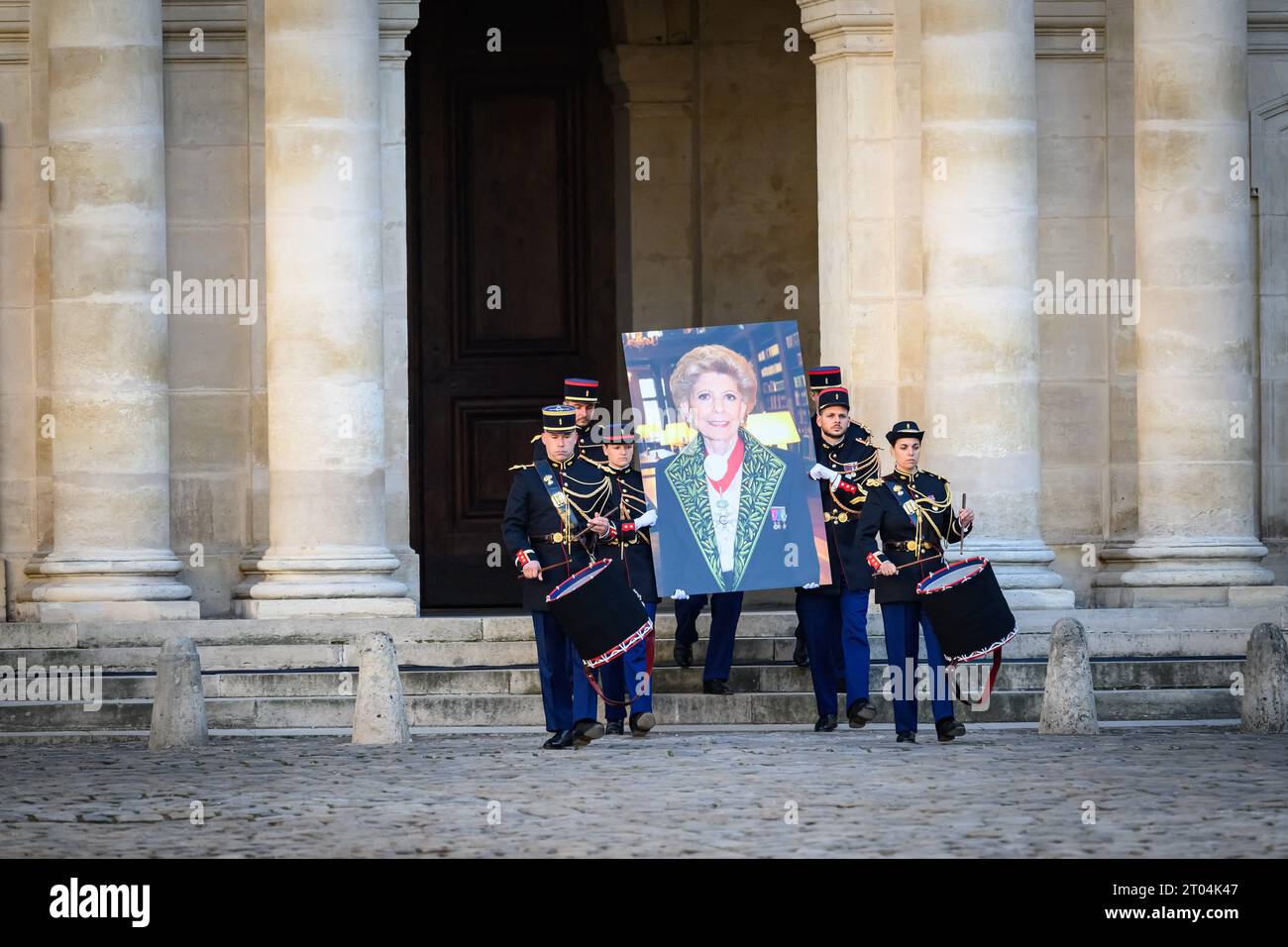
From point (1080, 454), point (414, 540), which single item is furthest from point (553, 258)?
point (1080, 454)

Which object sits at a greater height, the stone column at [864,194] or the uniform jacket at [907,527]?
the stone column at [864,194]

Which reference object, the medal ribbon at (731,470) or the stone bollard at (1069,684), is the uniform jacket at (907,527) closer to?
the stone bollard at (1069,684)

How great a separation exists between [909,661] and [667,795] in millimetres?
3697

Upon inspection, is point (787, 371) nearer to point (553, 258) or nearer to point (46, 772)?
point (46, 772)

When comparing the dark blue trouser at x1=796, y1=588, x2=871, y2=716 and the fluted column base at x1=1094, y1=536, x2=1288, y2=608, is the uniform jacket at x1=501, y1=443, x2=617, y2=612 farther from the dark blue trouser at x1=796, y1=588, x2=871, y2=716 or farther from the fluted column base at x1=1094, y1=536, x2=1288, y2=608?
the fluted column base at x1=1094, y1=536, x2=1288, y2=608

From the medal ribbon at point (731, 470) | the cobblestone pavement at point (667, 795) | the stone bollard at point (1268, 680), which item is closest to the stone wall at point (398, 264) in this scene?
the medal ribbon at point (731, 470)

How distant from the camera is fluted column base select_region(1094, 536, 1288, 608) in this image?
916 inches

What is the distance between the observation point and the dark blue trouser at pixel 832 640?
19.4 meters

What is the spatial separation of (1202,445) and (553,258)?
322 inches

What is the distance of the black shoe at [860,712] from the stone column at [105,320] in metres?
6.19

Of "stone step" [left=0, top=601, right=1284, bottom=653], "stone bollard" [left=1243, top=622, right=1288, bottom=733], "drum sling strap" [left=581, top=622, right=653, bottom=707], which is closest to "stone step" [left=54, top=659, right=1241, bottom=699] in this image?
"stone step" [left=0, top=601, right=1284, bottom=653]

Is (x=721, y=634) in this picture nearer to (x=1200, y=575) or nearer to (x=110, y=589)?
(x=1200, y=575)

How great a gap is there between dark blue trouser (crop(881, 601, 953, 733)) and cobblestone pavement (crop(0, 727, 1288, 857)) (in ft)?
0.86

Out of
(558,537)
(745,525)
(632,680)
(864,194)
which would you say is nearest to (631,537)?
(558,537)
